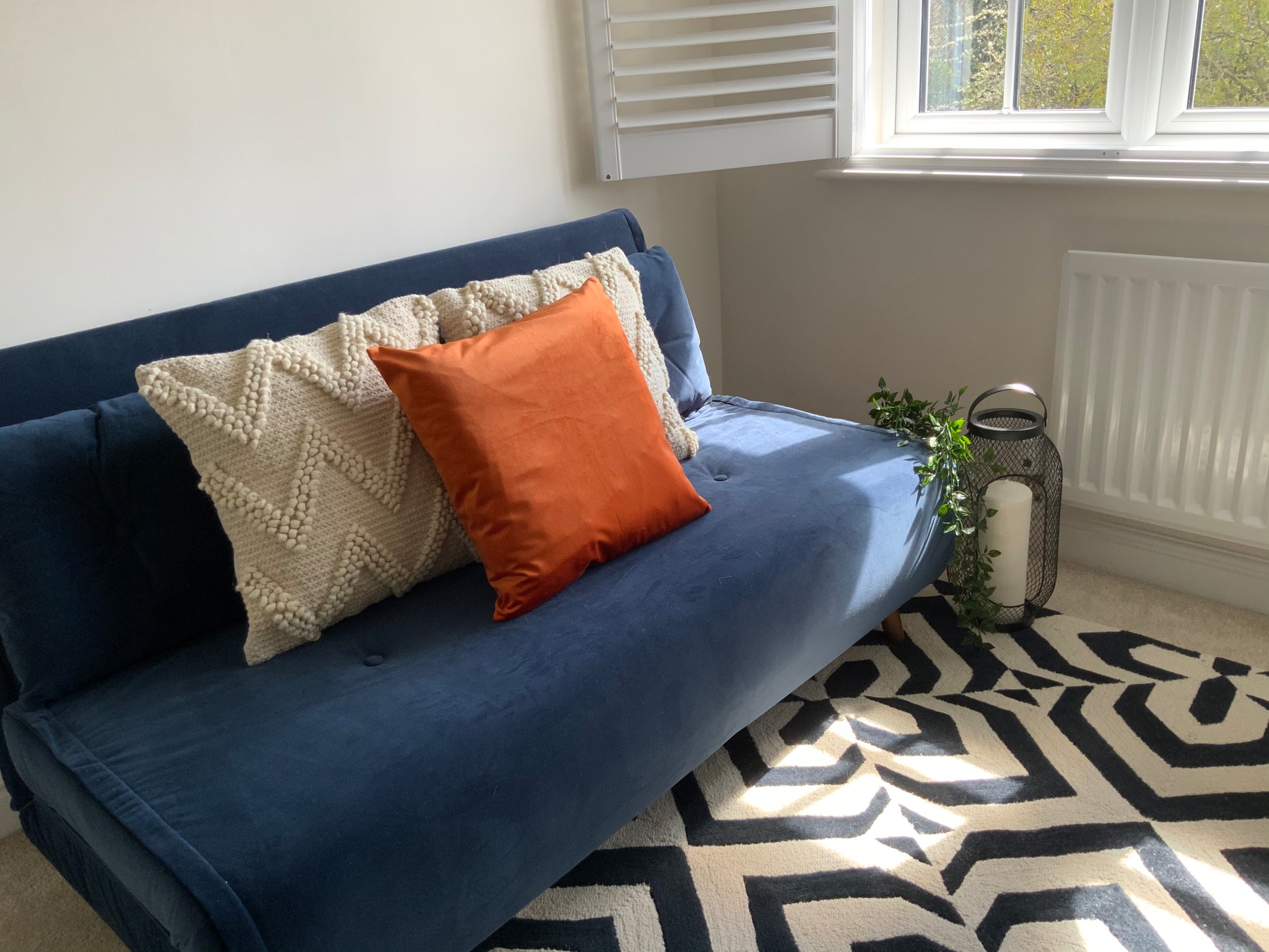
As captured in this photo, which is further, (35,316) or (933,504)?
(933,504)

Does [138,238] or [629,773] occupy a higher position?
[138,238]

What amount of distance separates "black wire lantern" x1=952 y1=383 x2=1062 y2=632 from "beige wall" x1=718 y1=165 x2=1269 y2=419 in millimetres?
275

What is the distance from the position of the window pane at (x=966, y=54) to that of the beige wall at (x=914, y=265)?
226 millimetres

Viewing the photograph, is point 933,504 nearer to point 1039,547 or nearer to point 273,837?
point 1039,547

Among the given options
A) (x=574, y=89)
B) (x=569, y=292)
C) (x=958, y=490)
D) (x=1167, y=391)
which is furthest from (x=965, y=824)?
(x=574, y=89)

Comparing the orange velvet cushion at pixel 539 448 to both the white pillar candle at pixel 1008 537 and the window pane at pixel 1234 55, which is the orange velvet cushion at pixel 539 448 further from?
the window pane at pixel 1234 55

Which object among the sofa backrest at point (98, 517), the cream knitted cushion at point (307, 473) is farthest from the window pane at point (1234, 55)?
the sofa backrest at point (98, 517)

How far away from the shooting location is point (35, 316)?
5.24ft

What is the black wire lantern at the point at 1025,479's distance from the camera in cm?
195

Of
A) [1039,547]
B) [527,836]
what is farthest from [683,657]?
[1039,547]

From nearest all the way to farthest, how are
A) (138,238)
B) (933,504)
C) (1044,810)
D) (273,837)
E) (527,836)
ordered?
(273,837) < (527,836) < (1044,810) < (138,238) < (933,504)

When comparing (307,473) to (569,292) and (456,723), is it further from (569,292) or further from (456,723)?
(569,292)

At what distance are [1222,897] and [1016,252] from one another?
132cm

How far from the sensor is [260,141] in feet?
5.92
